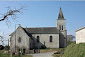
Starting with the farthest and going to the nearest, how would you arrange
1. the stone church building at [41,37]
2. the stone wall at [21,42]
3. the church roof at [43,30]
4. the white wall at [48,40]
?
1. the church roof at [43,30]
2. the white wall at [48,40]
3. the stone church building at [41,37]
4. the stone wall at [21,42]

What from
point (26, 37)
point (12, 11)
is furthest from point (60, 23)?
point (12, 11)

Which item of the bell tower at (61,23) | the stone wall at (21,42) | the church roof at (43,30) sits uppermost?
the bell tower at (61,23)

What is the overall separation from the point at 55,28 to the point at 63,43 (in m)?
6.30

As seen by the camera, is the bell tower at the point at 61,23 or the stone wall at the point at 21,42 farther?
the bell tower at the point at 61,23

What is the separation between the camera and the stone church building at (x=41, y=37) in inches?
1781

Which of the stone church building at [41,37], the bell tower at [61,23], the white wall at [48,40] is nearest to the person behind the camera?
the stone church building at [41,37]

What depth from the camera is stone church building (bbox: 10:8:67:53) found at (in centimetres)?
4525

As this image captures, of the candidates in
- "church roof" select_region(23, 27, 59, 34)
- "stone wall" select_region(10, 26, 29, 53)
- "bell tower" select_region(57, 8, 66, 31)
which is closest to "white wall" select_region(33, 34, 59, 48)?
"church roof" select_region(23, 27, 59, 34)

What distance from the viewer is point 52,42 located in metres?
51.8

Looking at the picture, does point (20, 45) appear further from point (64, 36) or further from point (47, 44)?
point (64, 36)

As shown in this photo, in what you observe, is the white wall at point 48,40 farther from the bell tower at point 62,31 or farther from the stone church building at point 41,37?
the bell tower at point 62,31

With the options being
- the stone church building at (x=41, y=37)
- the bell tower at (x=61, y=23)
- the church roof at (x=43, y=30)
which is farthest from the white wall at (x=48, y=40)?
the bell tower at (x=61, y=23)

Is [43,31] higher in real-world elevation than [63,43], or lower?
higher

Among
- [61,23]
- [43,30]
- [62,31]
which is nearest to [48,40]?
[43,30]
